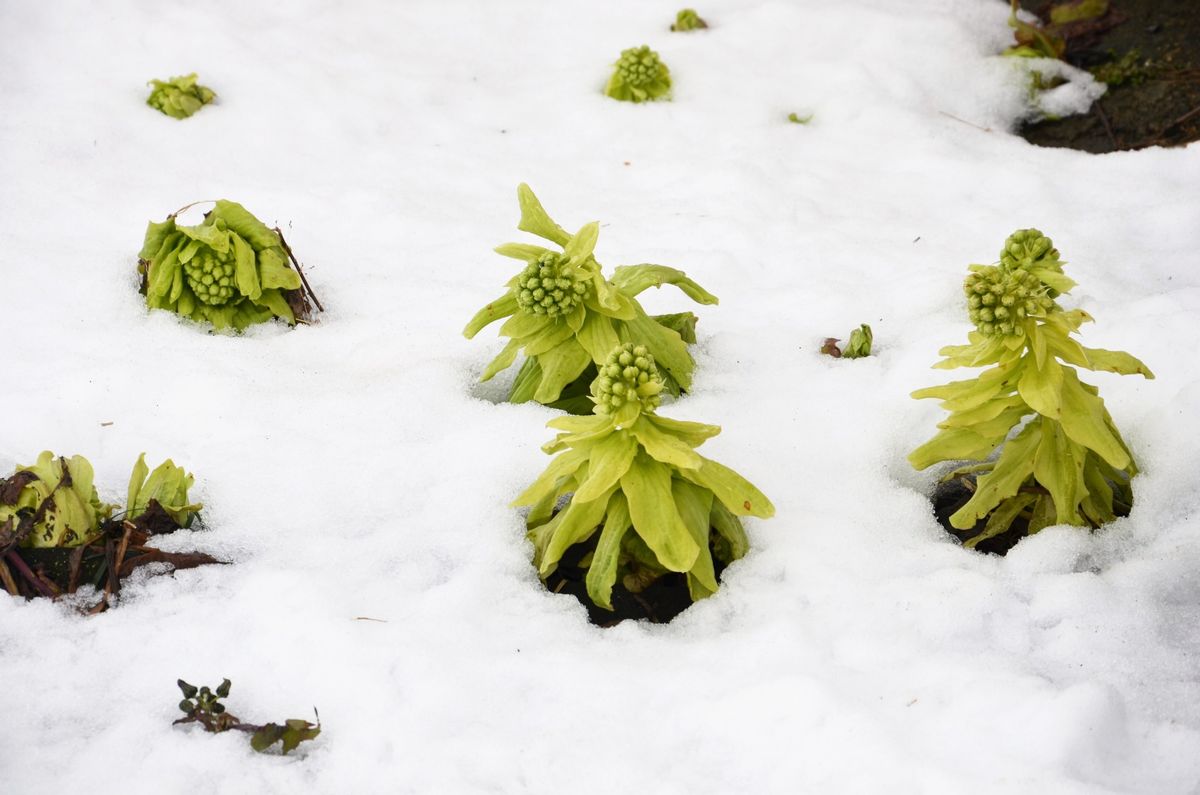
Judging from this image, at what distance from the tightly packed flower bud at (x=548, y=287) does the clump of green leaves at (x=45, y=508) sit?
3.45 ft

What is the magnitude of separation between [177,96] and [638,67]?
1945mm

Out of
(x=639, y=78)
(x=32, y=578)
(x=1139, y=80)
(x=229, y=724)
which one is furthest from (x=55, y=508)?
(x=1139, y=80)

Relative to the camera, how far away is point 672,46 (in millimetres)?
4645

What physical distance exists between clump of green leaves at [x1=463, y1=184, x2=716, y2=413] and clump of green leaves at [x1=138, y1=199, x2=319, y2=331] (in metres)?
0.87

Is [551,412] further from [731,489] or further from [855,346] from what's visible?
[855,346]

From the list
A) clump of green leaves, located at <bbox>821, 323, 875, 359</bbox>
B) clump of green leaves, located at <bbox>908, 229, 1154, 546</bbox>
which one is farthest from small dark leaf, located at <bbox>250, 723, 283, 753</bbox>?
clump of green leaves, located at <bbox>821, 323, 875, 359</bbox>

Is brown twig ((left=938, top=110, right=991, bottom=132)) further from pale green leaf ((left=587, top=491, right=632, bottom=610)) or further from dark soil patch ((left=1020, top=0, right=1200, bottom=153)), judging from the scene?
pale green leaf ((left=587, top=491, right=632, bottom=610))

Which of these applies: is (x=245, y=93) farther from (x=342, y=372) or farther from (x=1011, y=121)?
(x=1011, y=121)

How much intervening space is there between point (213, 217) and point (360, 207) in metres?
0.75

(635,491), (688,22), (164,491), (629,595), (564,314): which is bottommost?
(629,595)

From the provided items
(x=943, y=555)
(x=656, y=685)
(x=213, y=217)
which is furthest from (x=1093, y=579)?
(x=213, y=217)

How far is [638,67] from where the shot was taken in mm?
4219

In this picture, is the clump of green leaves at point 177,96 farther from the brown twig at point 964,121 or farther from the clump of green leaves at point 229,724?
the brown twig at point 964,121

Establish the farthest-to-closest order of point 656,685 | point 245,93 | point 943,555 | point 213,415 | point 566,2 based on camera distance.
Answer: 1. point 566,2
2. point 245,93
3. point 213,415
4. point 943,555
5. point 656,685
